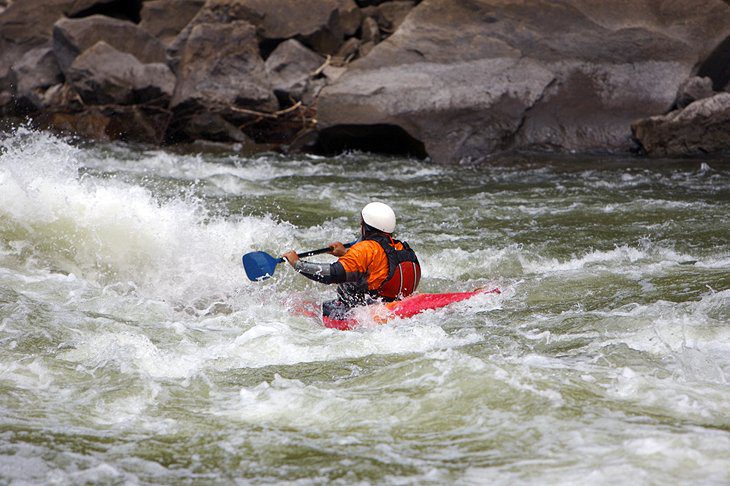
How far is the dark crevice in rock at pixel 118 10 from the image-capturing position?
1795cm

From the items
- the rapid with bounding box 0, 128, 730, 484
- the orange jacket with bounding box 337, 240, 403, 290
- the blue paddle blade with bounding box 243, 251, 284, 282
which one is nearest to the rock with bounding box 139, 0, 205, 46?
the rapid with bounding box 0, 128, 730, 484

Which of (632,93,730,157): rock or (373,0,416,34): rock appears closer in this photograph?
(632,93,730,157): rock

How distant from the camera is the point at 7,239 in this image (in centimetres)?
759

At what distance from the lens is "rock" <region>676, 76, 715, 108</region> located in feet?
41.8

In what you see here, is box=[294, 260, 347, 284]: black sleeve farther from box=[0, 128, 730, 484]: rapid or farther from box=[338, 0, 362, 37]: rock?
box=[338, 0, 362, 37]: rock

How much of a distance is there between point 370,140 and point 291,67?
2464 mm

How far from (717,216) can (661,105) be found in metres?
4.36

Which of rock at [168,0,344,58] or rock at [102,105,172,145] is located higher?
rock at [168,0,344,58]

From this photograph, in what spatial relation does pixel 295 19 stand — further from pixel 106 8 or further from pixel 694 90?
pixel 694 90

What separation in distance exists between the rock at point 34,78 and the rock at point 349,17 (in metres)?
5.07

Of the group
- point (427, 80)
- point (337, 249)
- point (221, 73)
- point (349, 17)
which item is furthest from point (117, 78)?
point (337, 249)

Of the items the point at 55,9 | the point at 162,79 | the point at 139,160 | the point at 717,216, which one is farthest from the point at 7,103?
the point at 717,216

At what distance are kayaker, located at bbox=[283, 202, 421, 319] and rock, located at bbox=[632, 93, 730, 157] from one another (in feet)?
24.1

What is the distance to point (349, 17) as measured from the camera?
52.7 feet
